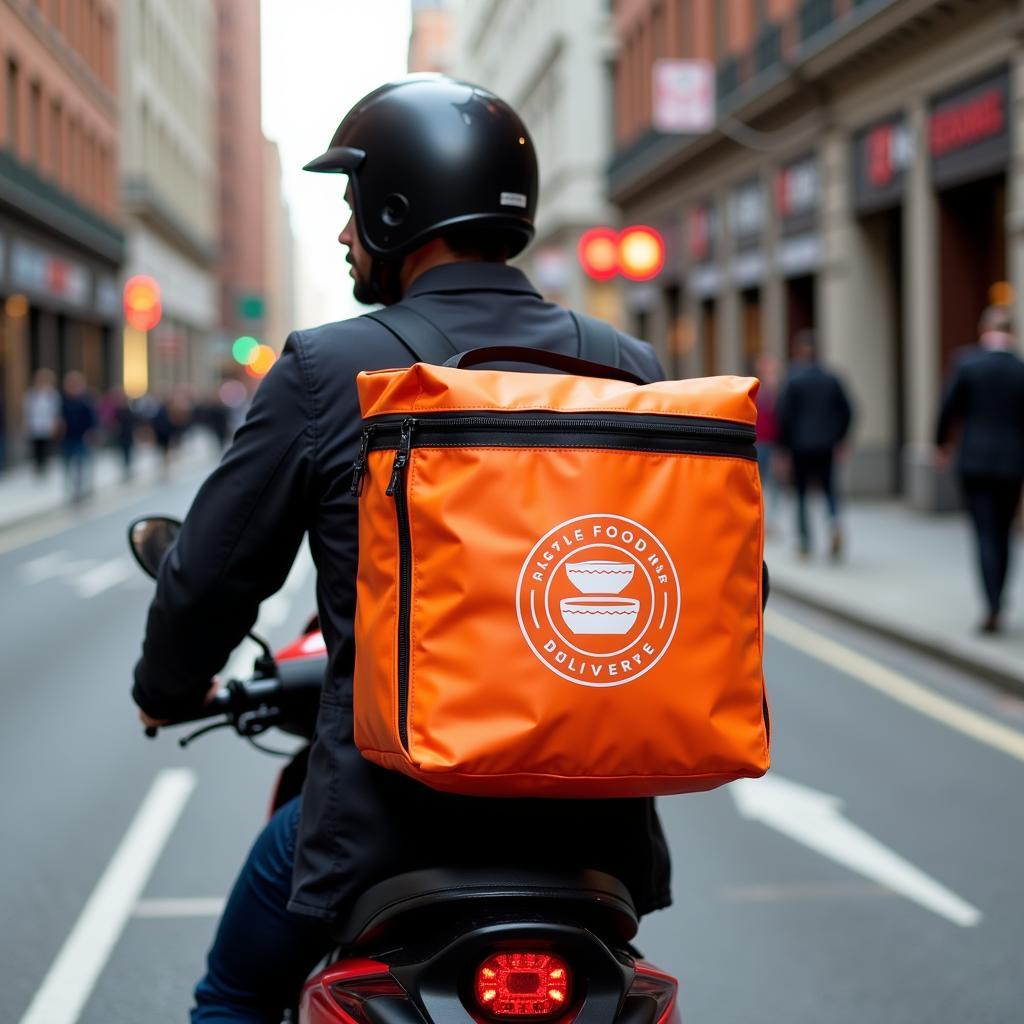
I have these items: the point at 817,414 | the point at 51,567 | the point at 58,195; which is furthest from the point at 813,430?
the point at 58,195

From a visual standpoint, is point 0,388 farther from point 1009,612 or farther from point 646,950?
point 646,950

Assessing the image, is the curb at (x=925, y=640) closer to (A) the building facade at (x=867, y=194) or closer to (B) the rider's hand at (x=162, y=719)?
(A) the building facade at (x=867, y=194)

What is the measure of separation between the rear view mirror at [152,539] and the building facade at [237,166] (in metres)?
107

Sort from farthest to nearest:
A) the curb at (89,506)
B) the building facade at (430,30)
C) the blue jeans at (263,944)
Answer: the building facade at (430,30) → the curb at (89,506) → the blue jeans at (263,944)

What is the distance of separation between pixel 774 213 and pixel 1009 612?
16494 mm

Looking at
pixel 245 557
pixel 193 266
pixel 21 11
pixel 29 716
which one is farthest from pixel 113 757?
pixel 193 266

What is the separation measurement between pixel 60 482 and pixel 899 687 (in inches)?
974

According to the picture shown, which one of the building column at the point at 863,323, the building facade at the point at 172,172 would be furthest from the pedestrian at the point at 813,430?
the building facade at the point at 172,172

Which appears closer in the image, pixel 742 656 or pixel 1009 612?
pixel 742 656

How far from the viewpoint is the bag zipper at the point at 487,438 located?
77.2 inches

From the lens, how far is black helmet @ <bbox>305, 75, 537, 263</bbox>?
7.77 feet

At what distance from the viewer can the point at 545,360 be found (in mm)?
2215

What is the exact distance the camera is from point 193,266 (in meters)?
69.3

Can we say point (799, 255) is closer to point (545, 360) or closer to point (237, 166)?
point (545, 360)
